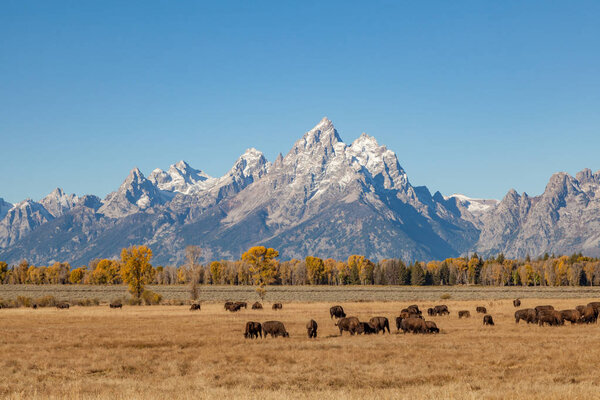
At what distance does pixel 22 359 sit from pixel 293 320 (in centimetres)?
2936

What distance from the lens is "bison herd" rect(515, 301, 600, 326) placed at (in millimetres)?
47625

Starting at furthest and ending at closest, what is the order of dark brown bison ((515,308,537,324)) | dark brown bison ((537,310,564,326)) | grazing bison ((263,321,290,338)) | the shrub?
the shrub
dark brown bison ((515,308,537,324))
dark brown bison ((537,310,564,326))
grazing bison ((263,321,290,338))

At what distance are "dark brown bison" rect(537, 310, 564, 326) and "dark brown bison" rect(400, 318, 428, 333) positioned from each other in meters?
11.6

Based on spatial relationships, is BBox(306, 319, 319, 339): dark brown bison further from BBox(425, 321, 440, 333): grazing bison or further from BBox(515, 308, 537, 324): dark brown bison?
BBox(515, 308, 537, 324): dark brown bison

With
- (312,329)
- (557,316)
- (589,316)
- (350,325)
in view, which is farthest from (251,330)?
(589,316)

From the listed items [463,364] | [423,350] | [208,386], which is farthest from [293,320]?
[208,386]

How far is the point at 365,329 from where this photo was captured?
42.8 meters

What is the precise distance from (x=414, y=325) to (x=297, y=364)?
1660cm

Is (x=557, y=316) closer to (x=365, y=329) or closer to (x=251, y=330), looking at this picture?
(x=365, y=329)

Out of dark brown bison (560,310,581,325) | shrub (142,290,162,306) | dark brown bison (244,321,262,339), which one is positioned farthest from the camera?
shrub (142,290,162,306)

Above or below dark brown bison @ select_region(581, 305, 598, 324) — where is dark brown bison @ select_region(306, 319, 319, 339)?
above

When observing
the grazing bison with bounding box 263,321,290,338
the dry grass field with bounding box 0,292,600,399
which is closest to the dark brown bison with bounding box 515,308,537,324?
the dry grass field with bounding box 0,292,600,399

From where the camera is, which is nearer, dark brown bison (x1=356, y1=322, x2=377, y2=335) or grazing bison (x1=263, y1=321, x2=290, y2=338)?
grazing bison (x1=263, y1=321, x2=290, y2=338)

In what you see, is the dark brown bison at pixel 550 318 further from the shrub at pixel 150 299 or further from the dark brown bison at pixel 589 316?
the shrub at pixel 150 299
